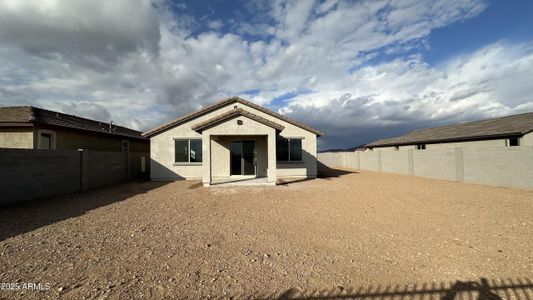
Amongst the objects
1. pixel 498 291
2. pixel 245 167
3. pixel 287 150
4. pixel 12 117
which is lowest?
pixel 498 291

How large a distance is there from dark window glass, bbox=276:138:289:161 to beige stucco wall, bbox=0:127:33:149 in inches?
537

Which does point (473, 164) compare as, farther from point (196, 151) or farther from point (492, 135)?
point (196, 151)

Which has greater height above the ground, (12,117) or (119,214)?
(12,117)

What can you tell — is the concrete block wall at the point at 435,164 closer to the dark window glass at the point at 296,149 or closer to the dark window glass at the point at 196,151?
the dark window glass at the point at 296,149

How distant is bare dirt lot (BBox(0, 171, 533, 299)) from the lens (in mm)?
3305

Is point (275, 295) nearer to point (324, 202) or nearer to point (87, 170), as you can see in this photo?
point (324, 202)

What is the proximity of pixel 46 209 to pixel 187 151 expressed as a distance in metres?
8.35

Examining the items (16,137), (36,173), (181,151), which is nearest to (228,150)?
(181,151)

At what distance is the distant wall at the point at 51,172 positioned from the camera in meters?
7.98

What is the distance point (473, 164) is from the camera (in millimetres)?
13328

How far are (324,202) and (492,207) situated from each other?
5.36 metres

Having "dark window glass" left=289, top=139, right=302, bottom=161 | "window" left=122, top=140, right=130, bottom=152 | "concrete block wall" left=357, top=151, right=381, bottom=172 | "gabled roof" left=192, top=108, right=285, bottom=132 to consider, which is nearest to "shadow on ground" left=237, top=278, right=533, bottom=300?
"gabled roof" left=192, top=108, right=285, bottom=132

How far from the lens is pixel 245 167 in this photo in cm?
1577

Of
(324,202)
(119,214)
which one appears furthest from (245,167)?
(119,214)
